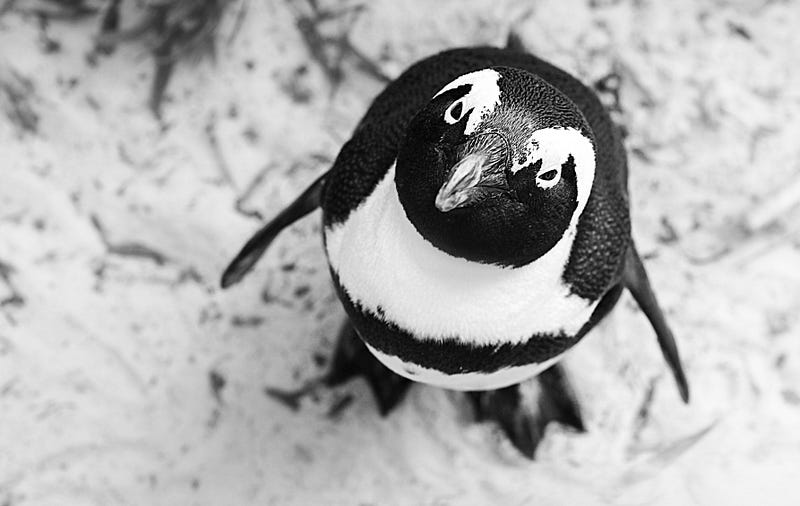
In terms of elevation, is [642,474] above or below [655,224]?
below

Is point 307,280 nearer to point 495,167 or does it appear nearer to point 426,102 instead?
point 426,102

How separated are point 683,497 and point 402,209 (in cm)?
60

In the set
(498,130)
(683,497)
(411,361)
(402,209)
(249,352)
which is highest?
(498,130)

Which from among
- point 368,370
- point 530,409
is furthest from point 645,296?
point 368,370

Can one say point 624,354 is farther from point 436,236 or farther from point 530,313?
point 436,236

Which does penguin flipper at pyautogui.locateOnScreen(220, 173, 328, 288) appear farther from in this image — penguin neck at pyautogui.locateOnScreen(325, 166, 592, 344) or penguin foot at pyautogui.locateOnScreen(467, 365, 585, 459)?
penguin foot at pyautogui.locateOnScreen(467, 365, 585, 459)

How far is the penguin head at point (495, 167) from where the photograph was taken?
27.4 inches

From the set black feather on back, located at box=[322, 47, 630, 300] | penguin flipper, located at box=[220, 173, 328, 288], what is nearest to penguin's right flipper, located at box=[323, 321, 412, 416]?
penguin flipper, located at box=[220, 173, 328, 288]

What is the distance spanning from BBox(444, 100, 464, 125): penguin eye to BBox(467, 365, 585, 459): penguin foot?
1.85ft

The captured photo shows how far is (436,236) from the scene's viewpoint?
757mm

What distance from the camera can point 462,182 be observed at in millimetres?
676

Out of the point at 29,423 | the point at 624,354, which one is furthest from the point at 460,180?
the point at 29,423

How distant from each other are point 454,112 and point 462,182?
66 millimetres

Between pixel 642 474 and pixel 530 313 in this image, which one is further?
pixel 642 474
